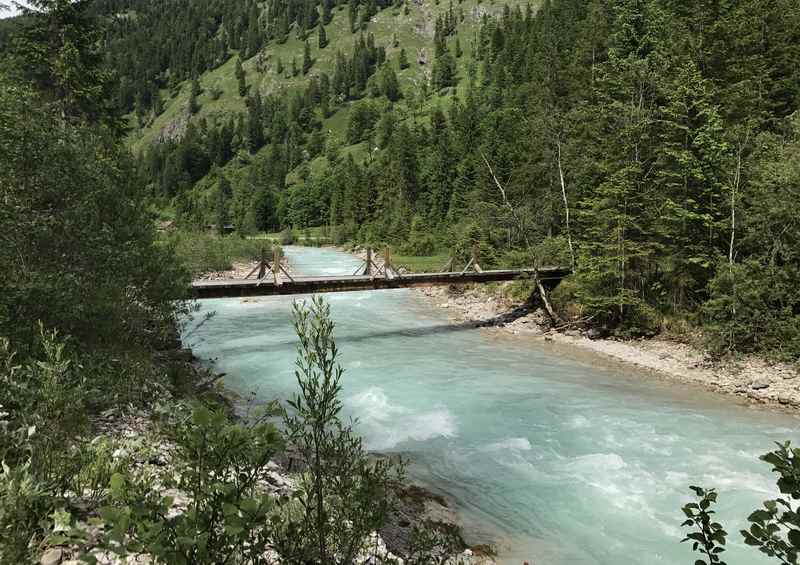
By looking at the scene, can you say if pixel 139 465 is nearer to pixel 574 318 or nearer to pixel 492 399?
pixel 492 399

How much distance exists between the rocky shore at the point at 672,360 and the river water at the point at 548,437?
0.98 metres

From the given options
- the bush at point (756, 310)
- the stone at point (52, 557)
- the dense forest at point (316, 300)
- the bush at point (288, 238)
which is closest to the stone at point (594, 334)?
the dense forest at point (316, 300)

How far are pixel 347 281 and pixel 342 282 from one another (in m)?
0.25

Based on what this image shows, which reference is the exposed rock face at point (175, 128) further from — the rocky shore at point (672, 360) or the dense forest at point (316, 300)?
the rocky shore at point (672, 360)

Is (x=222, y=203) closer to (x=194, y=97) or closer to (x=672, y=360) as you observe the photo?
(x=194, y=97)

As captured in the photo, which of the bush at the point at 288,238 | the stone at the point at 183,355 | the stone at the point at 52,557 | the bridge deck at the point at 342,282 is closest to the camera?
the stone at the point at 52,557

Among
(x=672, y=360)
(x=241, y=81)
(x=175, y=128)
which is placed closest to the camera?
(x=672, y=360)

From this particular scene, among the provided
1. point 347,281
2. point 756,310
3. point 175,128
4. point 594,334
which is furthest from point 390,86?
point 756,310

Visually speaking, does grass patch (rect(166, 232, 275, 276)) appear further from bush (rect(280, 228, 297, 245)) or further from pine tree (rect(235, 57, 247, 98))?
pine tree (rect(235, 57, 247, 98))

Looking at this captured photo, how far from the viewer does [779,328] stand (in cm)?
1452

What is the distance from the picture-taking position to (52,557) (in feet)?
12.3

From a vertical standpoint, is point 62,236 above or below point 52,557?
above

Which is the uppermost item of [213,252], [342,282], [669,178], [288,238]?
[669,178]

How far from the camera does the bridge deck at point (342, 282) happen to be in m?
17.3
